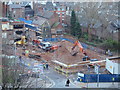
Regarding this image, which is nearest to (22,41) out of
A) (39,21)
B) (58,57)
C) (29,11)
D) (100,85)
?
(39,21)

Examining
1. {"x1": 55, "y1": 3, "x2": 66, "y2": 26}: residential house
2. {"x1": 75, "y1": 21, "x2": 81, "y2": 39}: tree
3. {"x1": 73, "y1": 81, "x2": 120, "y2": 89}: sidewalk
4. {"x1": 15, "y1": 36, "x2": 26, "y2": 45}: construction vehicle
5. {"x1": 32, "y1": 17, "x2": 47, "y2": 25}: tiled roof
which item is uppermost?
{"x1": 55, "y1": 3, "x2": 66, "y2": 26}: residential house

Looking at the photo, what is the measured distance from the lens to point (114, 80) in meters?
3.24

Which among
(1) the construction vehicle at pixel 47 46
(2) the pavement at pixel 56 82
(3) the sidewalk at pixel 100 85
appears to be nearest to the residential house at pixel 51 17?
(1) the construction vehicle at pixel 47 46

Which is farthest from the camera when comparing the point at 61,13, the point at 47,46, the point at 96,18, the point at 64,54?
the point at 61,13

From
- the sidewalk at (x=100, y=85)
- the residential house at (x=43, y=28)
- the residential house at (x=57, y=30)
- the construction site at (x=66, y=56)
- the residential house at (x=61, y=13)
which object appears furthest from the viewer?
the residential house at (x=61, y=13)

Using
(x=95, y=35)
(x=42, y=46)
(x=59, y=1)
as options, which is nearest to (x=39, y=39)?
(x=42, y=46)

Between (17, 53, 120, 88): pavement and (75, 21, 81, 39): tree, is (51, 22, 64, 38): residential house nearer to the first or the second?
(75, 21, 81, 39): tree

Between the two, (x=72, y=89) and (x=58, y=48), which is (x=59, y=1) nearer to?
(x=58, y=48)

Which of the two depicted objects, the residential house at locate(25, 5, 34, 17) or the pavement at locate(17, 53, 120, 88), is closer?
the pavement at locate(17, 53, 120, 88)

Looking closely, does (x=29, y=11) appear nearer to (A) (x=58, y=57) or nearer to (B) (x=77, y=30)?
(B) (x=77, y=30)

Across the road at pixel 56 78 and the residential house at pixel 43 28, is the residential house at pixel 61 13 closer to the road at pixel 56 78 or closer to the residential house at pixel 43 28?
the residential house at pixel 43 28

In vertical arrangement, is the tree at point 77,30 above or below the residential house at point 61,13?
below

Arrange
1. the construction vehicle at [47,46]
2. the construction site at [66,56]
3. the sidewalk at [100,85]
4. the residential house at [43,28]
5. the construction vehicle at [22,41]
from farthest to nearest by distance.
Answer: the residential house at [43,28], the construction vehicle at [22,41], the construction vehicle at [47,46], the construction site at [66,56], the sidewalk at [100,85]

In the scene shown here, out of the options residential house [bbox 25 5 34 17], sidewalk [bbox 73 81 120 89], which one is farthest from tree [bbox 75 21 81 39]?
sidewalk [bbox 73 81 120 89]
